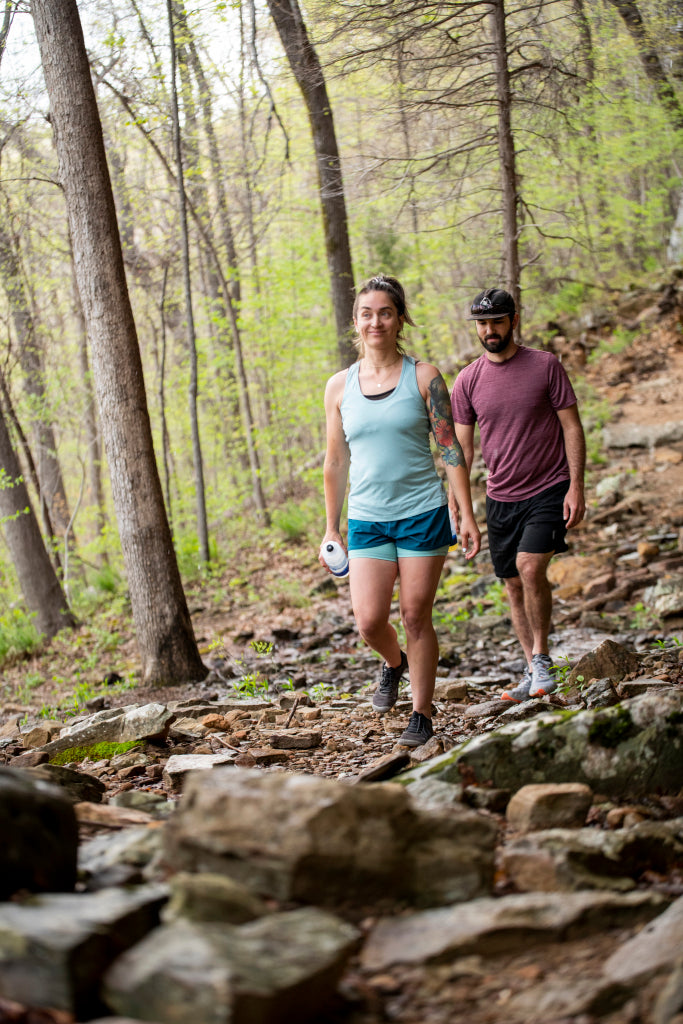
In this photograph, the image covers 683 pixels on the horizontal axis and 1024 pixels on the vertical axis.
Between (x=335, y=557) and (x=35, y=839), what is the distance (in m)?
2.51

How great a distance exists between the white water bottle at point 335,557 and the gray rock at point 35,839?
234cm

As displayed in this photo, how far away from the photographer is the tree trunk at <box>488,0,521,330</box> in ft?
24.9

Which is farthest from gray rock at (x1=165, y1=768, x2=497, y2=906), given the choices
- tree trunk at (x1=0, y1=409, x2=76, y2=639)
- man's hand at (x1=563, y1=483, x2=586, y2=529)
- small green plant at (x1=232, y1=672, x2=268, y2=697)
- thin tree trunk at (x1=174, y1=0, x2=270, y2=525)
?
thin tree trunk at (x1=174, y1=0, x2=270, y2=525)

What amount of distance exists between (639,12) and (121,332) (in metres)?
6.02

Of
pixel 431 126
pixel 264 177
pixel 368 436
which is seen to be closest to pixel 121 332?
pixel 368 436

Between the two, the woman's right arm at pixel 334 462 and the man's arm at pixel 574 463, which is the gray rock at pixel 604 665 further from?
the woman's right arm at pixel 334 462

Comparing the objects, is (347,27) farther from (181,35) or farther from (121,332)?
(181,35)

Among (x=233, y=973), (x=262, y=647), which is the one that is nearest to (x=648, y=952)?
(x=233, y=973)

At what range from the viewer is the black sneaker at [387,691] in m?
4.89

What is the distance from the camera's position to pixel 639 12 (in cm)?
834

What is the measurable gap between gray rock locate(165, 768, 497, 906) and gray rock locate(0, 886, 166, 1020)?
286 millimetres

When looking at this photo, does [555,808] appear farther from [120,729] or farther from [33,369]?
[33,369]

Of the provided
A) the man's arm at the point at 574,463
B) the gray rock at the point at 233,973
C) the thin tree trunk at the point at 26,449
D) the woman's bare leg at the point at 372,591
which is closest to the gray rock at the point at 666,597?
the man's arm at the point at 574,463

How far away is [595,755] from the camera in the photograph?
326 centimetres
